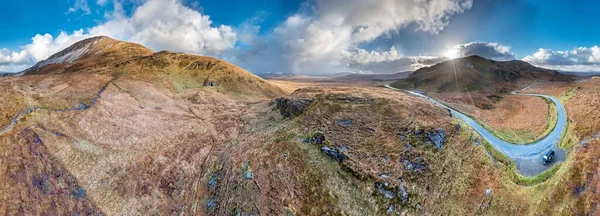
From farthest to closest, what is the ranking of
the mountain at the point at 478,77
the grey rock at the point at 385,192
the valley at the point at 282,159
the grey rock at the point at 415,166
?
the mountain at the point at 478,77
the grey rock at the point at 415,166
the grey rock at the point at 385,192
the valley at the point at 282,159

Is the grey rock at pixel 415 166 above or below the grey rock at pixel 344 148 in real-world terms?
below

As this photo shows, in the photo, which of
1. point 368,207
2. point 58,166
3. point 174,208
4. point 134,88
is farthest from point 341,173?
point 134,88

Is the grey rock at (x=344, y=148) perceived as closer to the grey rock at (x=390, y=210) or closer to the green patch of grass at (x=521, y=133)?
the grey rock at (x=390, y=210)

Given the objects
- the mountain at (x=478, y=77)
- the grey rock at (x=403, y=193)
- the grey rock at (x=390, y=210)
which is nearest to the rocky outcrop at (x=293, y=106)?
the grey rock at (x=403, y=193)

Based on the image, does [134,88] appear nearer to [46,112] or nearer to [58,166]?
[46,112]

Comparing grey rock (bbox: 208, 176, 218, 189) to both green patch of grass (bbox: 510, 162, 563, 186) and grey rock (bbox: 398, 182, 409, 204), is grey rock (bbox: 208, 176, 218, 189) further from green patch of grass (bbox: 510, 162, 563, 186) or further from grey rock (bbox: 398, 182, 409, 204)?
green patch of grass (bbox: 510, 162, 563, 186)

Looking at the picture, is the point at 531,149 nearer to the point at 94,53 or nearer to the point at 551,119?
the point at 551,119
